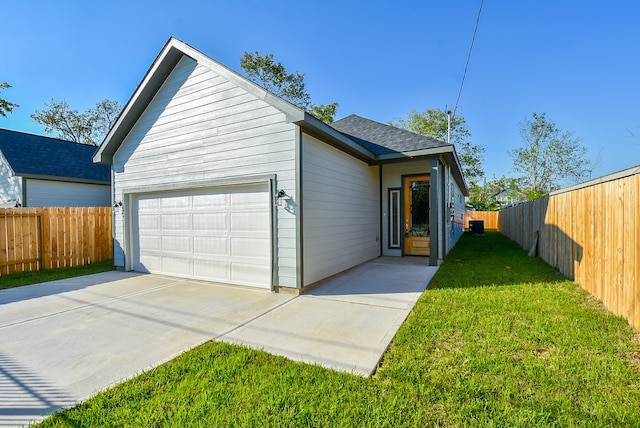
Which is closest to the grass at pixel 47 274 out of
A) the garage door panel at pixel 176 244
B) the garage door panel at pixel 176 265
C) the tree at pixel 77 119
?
the garage door panel at pixel 176 265

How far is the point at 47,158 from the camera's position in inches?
481

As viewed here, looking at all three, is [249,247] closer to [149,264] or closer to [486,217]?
[149,264]

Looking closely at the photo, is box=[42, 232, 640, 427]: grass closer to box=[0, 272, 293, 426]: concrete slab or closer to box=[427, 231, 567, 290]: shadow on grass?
box=[0, 272, 293, 426]: concrete slab

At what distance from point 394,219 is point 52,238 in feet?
32.7

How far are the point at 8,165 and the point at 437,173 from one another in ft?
49.8

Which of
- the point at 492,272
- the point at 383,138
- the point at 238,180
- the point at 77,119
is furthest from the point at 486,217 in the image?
the point at 77,119

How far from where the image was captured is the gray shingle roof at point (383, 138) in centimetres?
755

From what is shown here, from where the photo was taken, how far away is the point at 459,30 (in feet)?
25.3

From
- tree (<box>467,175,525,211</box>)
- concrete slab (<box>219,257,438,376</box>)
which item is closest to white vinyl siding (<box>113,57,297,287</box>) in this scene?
concrete slab (<box>219,257,438,376</box>)

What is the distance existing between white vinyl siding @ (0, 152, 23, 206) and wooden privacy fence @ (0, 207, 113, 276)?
4322mm

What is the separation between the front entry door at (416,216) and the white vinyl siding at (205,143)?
16.5 feet

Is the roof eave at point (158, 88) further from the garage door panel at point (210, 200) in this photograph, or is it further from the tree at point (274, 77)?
the tree at point (274, 77)

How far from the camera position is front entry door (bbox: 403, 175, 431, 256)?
8.99 meters

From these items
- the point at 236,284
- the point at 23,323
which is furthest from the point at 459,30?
the point at 23,323
